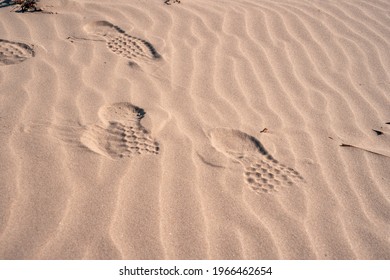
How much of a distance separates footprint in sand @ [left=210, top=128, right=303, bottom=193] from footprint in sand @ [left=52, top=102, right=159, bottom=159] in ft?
1.40

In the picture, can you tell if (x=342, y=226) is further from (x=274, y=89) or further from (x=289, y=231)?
(x=274, y=89)

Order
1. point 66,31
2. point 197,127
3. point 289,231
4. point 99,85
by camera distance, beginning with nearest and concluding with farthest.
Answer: point 289,231
point 197,127
point 99,85
point 66,31

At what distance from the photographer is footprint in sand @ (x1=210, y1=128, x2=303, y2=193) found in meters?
2.31

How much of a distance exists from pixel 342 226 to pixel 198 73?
1630 millimetres

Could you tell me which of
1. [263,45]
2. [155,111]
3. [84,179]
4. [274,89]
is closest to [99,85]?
[155,111]

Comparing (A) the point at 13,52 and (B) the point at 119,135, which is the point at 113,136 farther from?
(A) the point at 13,52

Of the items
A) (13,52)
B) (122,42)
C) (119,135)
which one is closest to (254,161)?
(119,135)

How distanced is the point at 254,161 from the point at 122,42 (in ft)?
5.56

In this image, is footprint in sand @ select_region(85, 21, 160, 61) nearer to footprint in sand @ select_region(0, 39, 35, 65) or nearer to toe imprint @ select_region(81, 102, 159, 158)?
footprint in sand @ select_region(0, 39, 35, 65)

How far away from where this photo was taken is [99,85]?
2.93 meters

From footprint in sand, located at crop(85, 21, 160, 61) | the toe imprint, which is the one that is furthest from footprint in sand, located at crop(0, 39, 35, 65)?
the toe imprint

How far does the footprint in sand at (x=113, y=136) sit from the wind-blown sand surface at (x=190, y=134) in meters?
0.01

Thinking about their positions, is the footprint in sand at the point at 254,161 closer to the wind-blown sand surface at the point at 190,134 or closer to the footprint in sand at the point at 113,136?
the wind-blown sand surface at the point at 190,134

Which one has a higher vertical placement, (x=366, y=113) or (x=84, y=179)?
(x=366, y=113)
